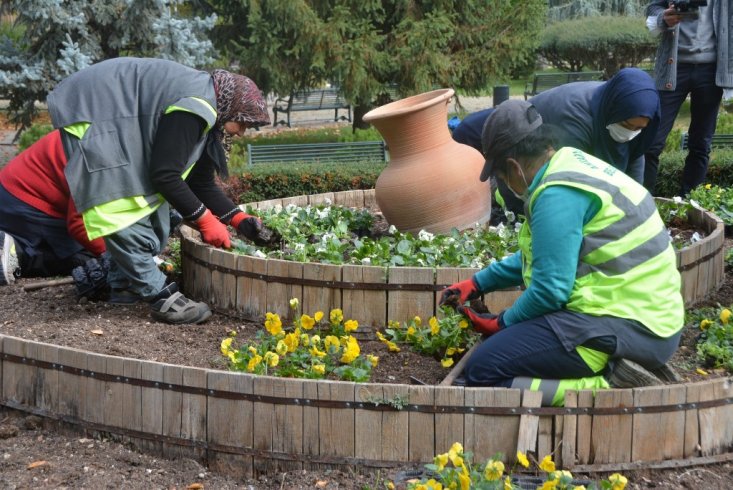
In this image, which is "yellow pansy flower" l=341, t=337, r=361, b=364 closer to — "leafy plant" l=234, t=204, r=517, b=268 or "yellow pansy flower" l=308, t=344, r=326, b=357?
"yellow pansy flower" l=308, t=344, r=326, b=357

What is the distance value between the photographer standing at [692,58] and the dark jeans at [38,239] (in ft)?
13.2

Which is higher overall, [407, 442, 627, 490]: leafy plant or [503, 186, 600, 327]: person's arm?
[503, 186, 600, 327]: person's arm

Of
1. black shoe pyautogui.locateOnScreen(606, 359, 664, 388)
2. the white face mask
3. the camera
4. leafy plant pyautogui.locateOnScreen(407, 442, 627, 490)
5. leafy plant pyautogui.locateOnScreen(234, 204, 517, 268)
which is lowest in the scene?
leafy plant pyautogui.locateOnScreen(407, 442, 627, 490)

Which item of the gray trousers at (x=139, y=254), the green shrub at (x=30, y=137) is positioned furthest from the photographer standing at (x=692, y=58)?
the green shrub at (x=30, y=137)

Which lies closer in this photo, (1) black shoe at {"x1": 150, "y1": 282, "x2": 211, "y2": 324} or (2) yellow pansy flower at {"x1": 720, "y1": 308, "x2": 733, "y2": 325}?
(2) yellow pansy flower at {"x1": 720, "y1": 308, "x2": 733, "y2": 325}

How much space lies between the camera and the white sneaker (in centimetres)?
550

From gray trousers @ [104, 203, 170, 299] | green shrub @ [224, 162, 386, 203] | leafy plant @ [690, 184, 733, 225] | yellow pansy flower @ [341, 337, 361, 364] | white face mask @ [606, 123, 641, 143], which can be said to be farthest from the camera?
green shrub @ [224, 162, 386, 203]

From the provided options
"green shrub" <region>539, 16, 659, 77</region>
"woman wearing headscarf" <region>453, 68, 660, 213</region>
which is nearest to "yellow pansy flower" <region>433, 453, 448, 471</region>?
"woman wearing headscarf" <region>453, 68, 660, 213</region>

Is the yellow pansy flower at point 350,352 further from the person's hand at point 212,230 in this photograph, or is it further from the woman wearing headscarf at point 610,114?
the woman wearing headscarf at point 610,114

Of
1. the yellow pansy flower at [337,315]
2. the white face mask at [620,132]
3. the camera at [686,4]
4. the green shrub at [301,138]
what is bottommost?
the yellow pansy flower at [337,315]

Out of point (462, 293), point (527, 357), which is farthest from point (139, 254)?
point (527, 357)

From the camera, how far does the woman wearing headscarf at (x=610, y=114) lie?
5.40 metres

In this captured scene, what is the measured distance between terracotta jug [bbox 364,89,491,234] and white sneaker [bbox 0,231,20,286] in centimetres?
216

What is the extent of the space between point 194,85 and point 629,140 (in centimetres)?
254
